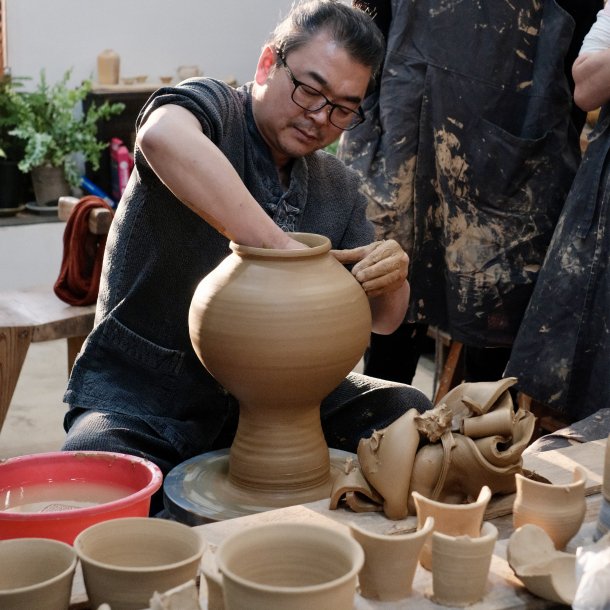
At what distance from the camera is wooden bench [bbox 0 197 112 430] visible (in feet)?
11.0

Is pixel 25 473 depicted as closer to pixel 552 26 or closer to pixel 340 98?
pixel 340 98

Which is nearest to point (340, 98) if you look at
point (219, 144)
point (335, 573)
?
point (219, 144)

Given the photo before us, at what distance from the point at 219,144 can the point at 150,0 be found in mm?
4249

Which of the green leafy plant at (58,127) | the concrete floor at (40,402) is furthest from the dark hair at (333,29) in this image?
the green leafy plant at (58,127)

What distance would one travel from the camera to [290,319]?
178 centimetres

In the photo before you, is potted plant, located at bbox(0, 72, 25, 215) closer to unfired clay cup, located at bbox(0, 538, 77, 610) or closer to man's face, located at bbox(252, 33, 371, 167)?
man's face, located at bbox(252, 33, 371, 167)

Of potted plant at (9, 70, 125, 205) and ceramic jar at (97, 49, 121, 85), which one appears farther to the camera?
ceramic jar at (97, 49, 121, 85)

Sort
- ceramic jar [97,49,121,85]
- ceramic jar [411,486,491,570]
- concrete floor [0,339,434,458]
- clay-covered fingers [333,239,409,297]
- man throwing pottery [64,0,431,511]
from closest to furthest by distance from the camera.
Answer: ceramic jar [411,486,491,570]
clay-covered fingers [333,239,409,297]
man throwing pottery [64,0,431,511]
concrete floor [0,339,434,458]
ceramic jar [97,49,121,85]

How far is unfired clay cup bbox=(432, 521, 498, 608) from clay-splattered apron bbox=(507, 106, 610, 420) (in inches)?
66.0

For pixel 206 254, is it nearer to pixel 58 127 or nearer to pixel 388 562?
pixel 388 562

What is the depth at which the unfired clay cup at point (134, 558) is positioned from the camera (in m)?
1.29

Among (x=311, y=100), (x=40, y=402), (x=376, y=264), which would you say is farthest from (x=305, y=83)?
(x=40, y=402)

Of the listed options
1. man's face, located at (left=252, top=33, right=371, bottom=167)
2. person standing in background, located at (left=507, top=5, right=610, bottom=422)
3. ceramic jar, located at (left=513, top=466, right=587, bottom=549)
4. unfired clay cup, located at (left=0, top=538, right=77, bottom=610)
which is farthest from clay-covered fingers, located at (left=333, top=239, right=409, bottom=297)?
person standing in background, located at (left=507, top=5, right=610, bottom=422)

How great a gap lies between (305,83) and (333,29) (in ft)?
0.40
